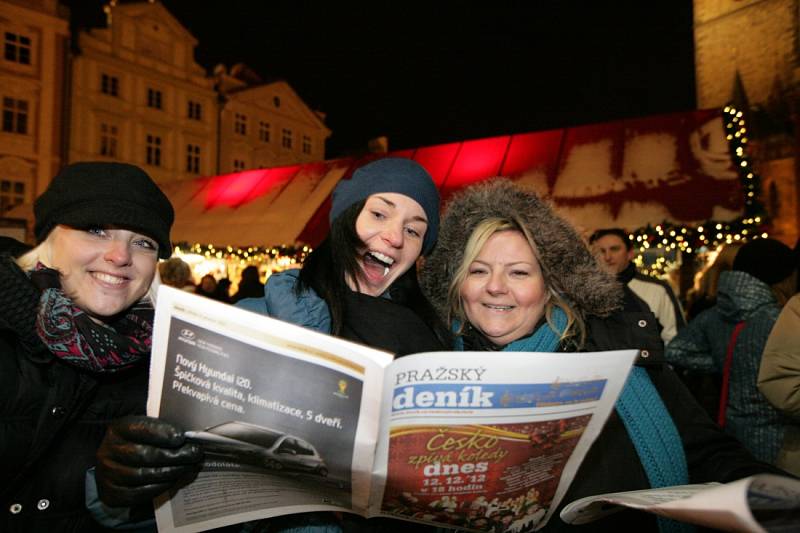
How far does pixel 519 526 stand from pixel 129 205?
51.8 inches

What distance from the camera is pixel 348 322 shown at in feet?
5.51

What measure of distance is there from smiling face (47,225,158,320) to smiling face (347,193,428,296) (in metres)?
0.70

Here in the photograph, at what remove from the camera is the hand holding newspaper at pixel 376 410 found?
104 cm

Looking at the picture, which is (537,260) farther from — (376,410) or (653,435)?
(376,410)

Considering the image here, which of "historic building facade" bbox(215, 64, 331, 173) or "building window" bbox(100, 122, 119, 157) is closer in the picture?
"building window" bbox(100, 122, 119, 157)

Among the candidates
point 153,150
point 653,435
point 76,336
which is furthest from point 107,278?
point 153,150

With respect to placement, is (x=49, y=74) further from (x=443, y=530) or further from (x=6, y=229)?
(x=443, y=530)

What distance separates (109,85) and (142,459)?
84.2ft

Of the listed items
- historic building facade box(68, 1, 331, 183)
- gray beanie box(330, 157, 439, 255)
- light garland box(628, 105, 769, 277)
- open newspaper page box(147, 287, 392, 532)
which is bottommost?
open newspaper page box(147, 287, 392, 532)

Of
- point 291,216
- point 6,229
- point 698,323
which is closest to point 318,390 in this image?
point 698,323

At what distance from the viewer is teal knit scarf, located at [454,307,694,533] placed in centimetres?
154

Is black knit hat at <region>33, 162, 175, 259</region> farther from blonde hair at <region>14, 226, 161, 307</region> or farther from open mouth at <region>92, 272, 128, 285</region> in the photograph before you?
open mouth at <region>92, 272, 128, 285</region>

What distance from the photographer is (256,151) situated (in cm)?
2772

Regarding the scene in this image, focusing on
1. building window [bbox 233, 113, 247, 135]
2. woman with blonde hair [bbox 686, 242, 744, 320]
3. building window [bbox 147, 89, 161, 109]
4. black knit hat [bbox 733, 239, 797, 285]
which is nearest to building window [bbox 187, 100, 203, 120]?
building window [bbox 147, 89, 161, 109]
